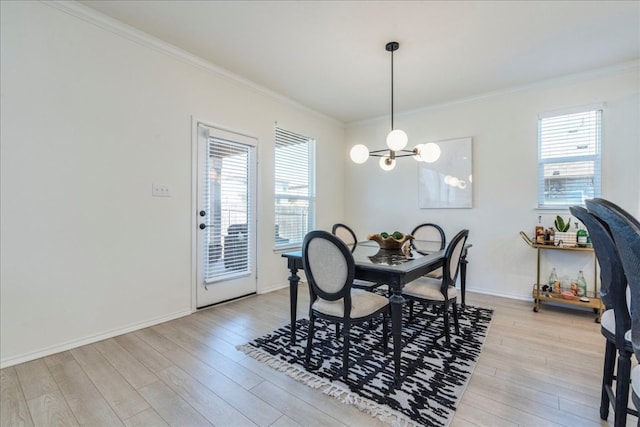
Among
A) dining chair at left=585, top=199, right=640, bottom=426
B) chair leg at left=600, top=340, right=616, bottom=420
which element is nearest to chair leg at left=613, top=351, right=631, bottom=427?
chair leg at left=600, top=340, right=616, bottom=420

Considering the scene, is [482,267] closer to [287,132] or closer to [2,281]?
[287,132]

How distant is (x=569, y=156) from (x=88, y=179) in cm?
495

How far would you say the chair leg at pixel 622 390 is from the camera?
1.30 metres

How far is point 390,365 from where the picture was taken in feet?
6.75

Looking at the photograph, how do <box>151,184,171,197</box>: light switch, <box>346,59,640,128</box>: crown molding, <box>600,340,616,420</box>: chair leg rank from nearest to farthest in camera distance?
<box>600,340,616,420</box>: chair leg, <box>151,184,171,197</box>: light switch, <box>346,59,640,128</box>: crown molding

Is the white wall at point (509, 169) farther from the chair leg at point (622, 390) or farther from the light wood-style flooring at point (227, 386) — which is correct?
the chair leg at point (622, 390)

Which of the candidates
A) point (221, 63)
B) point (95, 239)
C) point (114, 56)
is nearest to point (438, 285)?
point (95, 239)

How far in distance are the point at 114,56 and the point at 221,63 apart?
1.03 m

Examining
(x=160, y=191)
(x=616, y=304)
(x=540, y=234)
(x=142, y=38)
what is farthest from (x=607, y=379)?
(x=142, y=38)

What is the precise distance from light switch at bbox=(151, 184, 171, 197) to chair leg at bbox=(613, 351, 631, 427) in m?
3.42

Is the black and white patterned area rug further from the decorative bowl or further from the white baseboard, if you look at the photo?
the white baseboard

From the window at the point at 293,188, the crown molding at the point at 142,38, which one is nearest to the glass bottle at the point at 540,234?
the window at the point at 293,188

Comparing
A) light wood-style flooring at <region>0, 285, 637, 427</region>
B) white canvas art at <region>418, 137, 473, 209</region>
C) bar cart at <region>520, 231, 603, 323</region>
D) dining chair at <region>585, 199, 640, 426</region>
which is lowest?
light wood-style flooring at <region>0, 285, 637, 427</region>

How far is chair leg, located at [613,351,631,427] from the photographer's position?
130cm
